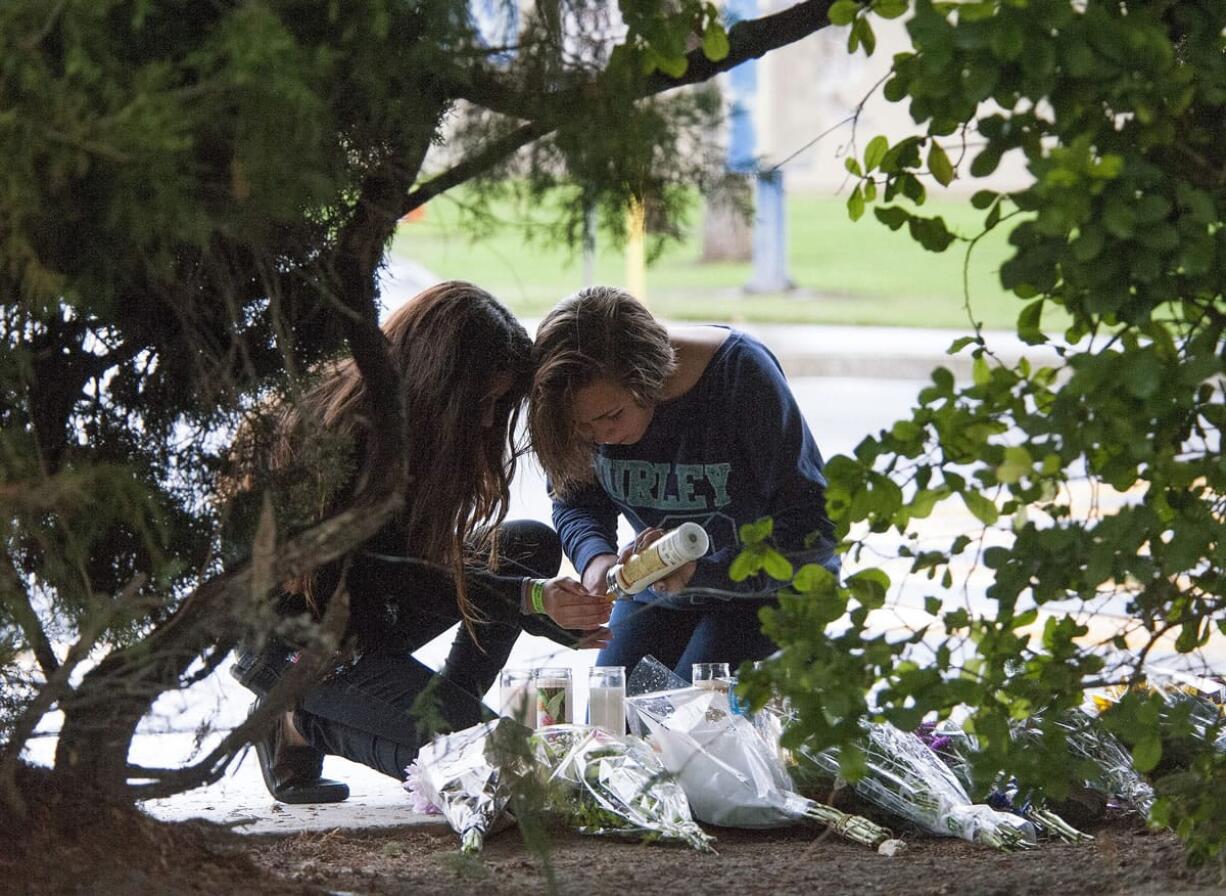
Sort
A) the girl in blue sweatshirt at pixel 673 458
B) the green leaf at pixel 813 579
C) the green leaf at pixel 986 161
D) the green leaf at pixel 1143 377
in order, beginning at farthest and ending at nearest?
the girl in blue sweatshirt at pixel 673 458
the green leaf at pixel 813 579
the green leaf at pixel 986 161
the green leaf at pixel 1143 377

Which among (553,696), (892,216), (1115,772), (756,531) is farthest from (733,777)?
(892,216)

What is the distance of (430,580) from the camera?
3.54m

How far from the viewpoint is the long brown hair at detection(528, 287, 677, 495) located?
3287 millimetres

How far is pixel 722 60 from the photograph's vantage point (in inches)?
84.0

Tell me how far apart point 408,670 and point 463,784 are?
1.92 feet

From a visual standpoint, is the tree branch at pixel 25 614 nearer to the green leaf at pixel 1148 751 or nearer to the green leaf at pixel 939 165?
the green leaf at pixel 939 165

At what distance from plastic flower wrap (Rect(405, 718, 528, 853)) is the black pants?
147 mm

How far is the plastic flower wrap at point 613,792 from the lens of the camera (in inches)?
110

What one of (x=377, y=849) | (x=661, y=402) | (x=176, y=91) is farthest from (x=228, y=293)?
(x=661, y=402)

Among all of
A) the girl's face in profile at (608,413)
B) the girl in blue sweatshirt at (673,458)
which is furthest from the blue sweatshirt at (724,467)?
the girl's face in profile at (608,413)

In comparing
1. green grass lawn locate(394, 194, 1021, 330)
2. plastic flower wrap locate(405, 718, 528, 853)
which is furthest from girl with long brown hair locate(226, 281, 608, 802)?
green grass lawn locate(394, 194, 1021, 330)

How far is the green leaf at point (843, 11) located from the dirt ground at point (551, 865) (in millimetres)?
1147

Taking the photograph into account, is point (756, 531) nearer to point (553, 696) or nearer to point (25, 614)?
point (25, 614)

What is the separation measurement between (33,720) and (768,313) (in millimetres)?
13934
